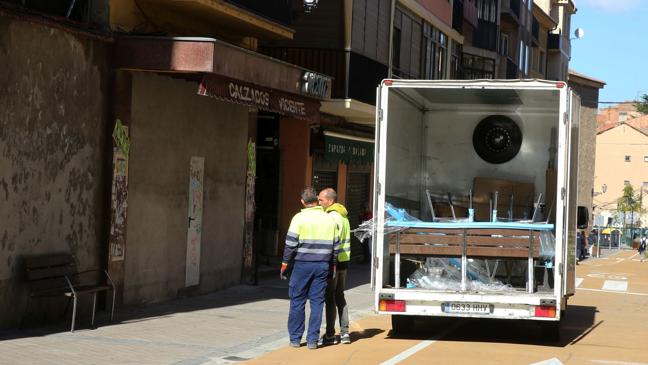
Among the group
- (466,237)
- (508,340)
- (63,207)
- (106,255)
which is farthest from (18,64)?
(508,340)

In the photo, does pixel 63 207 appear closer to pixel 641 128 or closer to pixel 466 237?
pixel 466 237

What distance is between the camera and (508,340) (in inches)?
520

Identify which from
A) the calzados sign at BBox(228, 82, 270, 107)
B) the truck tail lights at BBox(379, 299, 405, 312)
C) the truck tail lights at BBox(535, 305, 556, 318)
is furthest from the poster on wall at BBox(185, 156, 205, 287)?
the truck tail lights at BBox(535, 305, 556, 318)

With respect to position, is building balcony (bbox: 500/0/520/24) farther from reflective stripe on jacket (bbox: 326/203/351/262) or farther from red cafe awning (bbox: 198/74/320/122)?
reflective stripe on jacket (bbox: 326/203/351/262)

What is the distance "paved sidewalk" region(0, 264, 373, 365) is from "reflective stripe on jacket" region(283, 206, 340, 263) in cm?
107

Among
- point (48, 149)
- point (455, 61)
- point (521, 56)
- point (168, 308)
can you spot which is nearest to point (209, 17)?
point (168, 308)

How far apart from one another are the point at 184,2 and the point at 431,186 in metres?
4.53

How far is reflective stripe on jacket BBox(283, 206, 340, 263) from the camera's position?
38.3 ft

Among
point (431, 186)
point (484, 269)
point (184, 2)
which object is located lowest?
point (484, 269)

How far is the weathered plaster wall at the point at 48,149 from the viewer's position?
11.6m

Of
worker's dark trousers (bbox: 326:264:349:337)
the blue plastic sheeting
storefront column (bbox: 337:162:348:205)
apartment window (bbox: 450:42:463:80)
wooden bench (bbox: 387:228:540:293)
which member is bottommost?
worker's dark trousers (bbox: 326:264:349:337)

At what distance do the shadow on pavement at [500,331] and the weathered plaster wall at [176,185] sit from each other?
12.3 ft

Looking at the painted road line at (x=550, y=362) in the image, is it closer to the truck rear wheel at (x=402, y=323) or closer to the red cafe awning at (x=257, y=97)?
the truck rear wheel at (x=402, y=323)

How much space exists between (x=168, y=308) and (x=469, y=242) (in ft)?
15.6
